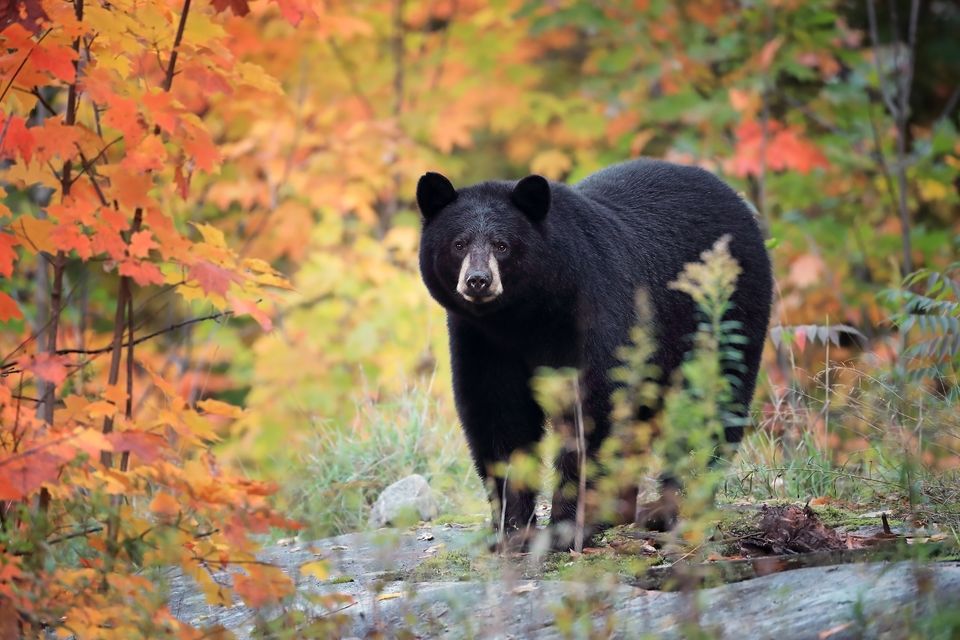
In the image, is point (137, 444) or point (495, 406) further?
point (495, 406)

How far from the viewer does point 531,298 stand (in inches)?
197

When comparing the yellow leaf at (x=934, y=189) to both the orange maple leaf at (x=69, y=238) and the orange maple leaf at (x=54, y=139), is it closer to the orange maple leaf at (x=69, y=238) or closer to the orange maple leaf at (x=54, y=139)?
the orange maple leaf at (x=54, y=139)

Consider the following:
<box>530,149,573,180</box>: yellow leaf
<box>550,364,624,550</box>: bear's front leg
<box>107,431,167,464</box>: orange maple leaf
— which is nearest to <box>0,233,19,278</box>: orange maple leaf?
<box>107,431,167,464</box>: orange maple leaf

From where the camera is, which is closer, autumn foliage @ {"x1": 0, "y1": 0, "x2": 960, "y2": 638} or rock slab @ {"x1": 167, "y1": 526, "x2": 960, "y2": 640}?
rock slab @ {"x1": 167, "y1": 526, "x2": 960, "y2": 640}

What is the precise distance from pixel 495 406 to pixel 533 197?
0.91 m

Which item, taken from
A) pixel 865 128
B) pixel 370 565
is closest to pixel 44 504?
pixel 370 565

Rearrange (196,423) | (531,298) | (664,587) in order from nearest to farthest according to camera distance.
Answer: (196,423)
(664,587)
(531,298)

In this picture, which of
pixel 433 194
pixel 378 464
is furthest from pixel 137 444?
pixel 378 464

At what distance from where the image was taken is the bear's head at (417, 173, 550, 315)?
16.1ft

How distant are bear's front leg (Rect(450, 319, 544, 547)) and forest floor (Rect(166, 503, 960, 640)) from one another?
0.36m

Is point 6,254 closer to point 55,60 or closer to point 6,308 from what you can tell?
point 6,308

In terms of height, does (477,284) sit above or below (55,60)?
below

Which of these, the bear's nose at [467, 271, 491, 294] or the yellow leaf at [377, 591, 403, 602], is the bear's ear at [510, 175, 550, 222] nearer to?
the bear's nose at [467, 271, 491, 294]

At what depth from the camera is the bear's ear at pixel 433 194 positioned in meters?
5.17
